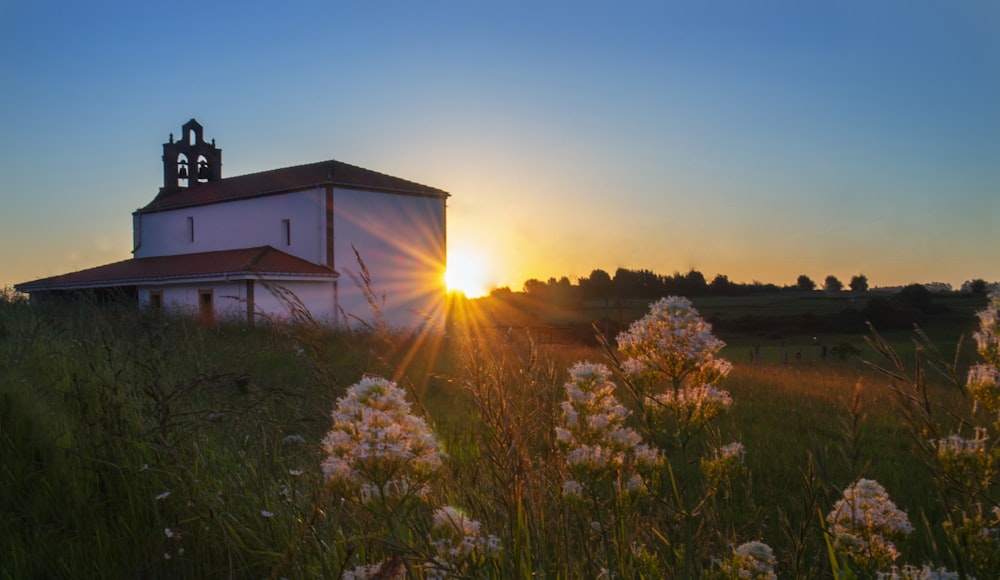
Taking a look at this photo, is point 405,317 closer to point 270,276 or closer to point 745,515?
point 270,276

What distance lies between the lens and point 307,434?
197 inches

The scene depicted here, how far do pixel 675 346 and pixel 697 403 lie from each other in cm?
17

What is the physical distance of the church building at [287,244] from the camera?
97.6ft

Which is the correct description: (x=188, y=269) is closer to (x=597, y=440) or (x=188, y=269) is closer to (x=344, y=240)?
(x=344, y=240)

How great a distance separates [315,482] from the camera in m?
2.38

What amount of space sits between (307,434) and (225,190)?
34.1 m

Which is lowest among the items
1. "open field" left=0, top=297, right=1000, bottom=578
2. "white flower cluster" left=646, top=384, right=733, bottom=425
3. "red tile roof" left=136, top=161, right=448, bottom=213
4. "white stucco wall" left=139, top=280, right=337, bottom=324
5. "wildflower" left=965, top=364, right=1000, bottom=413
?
"open field" left=0, top=297, right=1000, bottom=578

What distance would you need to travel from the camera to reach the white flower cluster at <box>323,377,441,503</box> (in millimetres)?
1544

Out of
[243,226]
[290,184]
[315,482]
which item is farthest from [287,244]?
[315,482]

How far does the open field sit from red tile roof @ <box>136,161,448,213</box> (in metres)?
25.1

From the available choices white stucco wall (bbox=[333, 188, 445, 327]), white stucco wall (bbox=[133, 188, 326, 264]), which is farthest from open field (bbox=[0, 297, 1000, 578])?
white stucco wall (bbox=[133, 188, 326, 264])

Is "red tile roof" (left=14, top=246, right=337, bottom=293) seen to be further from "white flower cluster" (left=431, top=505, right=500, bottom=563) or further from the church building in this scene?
"white flower cluster" (left=431, top=505, right=500, bottom=563)

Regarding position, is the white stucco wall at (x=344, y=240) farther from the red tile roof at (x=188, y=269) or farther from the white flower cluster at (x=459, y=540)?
the white flower cluster at (x=459, y=540)

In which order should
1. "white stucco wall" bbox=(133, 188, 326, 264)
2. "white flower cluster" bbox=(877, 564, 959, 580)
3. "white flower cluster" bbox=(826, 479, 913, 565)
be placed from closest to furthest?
"white flower cluster" bbox=(877, 564, 959, 580)
"white flower cluster" bbox=(826, 479, 913, 565)
"white stucco wall" bbox=(133, 188, 326, 264)
